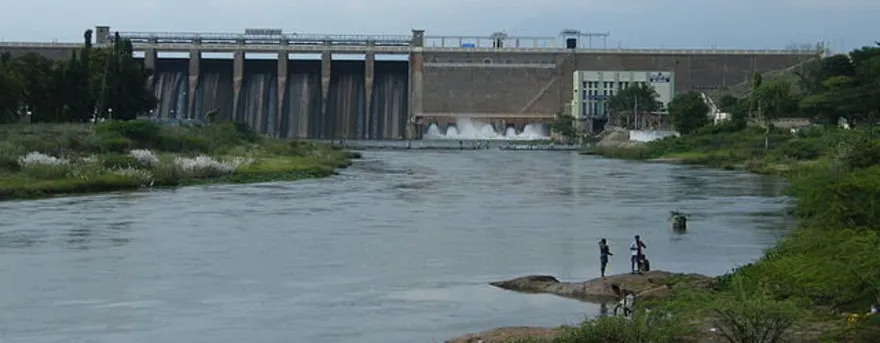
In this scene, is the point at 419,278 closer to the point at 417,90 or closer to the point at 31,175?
the point at 31,175

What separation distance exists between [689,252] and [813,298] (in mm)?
11082

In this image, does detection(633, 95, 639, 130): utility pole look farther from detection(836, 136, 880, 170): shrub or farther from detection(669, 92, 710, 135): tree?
detection(836, 136, 880, 170): shrub

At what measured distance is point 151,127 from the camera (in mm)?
66250

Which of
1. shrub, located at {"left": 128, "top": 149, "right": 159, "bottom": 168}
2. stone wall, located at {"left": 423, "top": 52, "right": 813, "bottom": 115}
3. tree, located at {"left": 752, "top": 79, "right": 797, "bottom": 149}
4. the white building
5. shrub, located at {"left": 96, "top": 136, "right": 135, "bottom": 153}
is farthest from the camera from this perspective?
the white building

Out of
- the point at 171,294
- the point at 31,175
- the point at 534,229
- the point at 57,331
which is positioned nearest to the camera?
the point at 57,331

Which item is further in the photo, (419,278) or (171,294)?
(419,278)

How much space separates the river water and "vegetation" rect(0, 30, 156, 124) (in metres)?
18.9

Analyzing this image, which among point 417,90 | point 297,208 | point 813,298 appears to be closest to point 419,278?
point 813,298

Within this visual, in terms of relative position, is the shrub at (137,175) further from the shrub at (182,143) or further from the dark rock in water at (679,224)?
the dark rock in water at (679,224)

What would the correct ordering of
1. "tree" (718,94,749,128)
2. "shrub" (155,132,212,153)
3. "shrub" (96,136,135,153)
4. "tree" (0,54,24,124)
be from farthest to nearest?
"tree" (718,94,749,128), "shrub" (155,132,212,153), "tree" (0,54,24,124), "shrub" (96,136,135,153)

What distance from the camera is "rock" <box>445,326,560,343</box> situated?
18.3 meters

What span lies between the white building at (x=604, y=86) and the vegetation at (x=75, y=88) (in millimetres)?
47688

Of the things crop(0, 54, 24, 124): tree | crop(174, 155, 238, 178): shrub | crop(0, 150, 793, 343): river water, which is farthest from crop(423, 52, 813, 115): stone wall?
crop(0, 150, 793, 343): river water

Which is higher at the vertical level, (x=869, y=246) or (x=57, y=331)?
(x=869, y=246)
